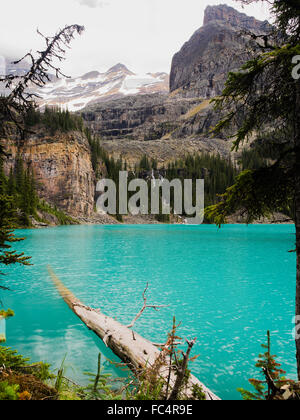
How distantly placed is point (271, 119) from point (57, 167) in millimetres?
89034

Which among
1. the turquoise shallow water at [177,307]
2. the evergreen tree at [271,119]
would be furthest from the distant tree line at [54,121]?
the evergreen tree at [271,119]

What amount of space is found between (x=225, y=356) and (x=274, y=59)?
746cm

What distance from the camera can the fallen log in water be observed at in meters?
4.81

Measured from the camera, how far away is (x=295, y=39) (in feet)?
15.5

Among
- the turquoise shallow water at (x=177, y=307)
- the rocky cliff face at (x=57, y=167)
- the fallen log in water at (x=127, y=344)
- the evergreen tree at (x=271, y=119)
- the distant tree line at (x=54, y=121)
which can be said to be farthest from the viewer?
the distant tree line at (x=54, y=121)

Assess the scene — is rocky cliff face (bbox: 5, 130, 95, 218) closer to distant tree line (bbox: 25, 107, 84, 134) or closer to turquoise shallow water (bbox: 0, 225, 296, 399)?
distant tree line (bbox: 25, 107, 84, 134)

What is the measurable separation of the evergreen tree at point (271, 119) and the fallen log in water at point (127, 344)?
2.70 m

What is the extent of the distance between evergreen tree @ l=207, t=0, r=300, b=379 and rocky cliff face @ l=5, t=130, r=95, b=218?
86.3m

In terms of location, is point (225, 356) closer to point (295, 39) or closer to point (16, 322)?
point (16, 322)

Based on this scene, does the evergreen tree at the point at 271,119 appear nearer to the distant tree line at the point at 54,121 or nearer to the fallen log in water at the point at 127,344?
the fallen log in water at the point at 127,344

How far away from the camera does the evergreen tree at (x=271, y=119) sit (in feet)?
15.0

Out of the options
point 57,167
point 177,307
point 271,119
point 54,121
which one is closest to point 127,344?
point 177,307

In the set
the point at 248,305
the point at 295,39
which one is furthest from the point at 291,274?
the point at 295,39
